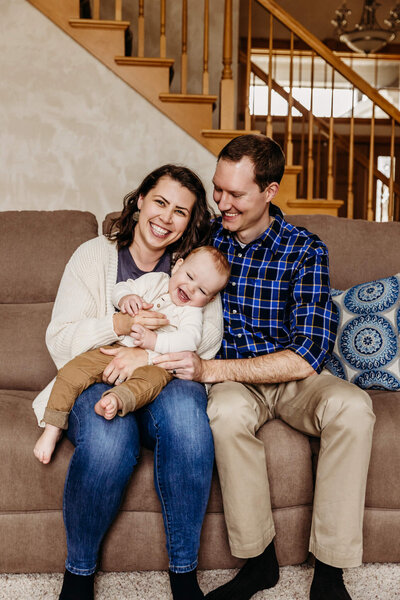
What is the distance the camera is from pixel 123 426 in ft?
5.00

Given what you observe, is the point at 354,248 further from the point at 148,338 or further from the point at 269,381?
the point at 148,338

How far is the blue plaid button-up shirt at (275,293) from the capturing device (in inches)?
73.0

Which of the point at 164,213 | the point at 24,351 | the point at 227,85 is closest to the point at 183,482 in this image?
the point at 164,213

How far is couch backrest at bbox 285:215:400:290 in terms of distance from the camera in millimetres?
2314

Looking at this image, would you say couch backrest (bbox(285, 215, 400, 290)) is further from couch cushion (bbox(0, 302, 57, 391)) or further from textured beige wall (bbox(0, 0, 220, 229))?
textured beige wall (bbox(0, 0, 220, 229))

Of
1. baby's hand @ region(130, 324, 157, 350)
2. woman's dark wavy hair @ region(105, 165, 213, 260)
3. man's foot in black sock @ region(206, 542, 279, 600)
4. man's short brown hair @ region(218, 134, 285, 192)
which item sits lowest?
man's foot in black sock @ region(206, 542, 279, 600)

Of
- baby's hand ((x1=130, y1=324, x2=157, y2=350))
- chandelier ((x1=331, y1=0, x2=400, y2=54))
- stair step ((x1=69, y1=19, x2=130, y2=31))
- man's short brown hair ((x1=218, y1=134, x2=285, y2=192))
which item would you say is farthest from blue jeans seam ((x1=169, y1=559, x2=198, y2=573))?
chandelier ((x1=331, y1=0, x2=400, y2=54))

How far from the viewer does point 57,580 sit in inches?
64.6

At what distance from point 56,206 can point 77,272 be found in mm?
2174

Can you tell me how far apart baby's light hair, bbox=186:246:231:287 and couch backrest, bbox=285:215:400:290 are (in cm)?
56

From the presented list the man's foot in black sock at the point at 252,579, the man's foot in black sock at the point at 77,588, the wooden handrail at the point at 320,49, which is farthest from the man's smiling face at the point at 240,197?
the wooden handrail at the point at 320,49

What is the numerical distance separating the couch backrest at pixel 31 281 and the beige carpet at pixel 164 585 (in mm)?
685

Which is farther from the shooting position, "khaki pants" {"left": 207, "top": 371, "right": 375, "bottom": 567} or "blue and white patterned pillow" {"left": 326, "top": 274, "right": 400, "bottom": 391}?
"blue and white patterned pillow" {"left": 326, "top": 274, "right": 400, "bottom": 391}

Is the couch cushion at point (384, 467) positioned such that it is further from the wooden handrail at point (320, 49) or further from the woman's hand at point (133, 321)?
the wooden handrail at point (320, 49)
